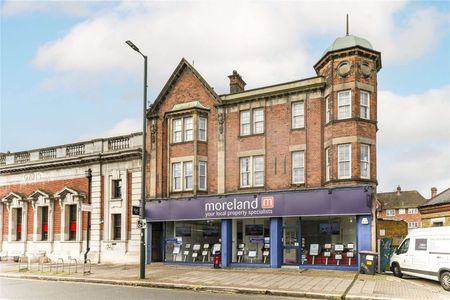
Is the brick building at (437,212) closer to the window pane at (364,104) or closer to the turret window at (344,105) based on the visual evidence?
the window pane at (364,104)

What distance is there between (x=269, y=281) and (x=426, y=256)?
241 inches

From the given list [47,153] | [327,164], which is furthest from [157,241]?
[327,164]

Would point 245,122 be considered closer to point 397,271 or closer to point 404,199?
point 397,271

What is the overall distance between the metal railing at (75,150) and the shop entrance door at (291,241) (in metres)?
15.3

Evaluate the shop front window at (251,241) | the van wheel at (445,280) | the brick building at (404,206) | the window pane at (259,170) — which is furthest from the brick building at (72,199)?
the brick building at (404,206)

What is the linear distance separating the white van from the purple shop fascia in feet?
7.60

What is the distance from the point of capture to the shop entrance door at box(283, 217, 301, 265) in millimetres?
24938

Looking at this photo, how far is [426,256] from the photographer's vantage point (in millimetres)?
18719

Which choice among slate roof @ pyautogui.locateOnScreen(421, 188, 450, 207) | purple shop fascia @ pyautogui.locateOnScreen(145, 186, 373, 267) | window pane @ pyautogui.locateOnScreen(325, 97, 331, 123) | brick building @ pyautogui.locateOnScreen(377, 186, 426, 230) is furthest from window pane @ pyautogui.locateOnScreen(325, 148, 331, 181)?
brick building @ pyautogui.locateOnScreen(377, 186, 426, 230)

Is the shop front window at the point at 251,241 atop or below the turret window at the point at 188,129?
below

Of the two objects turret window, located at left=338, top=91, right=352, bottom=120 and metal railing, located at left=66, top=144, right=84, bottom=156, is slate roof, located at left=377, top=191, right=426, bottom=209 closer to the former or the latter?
metal railing, located at left=66, top=144, right=84, bottom=156

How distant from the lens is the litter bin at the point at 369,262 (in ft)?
70.6

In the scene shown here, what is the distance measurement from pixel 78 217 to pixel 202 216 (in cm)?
967

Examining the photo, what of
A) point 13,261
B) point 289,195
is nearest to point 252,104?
point 289,195
